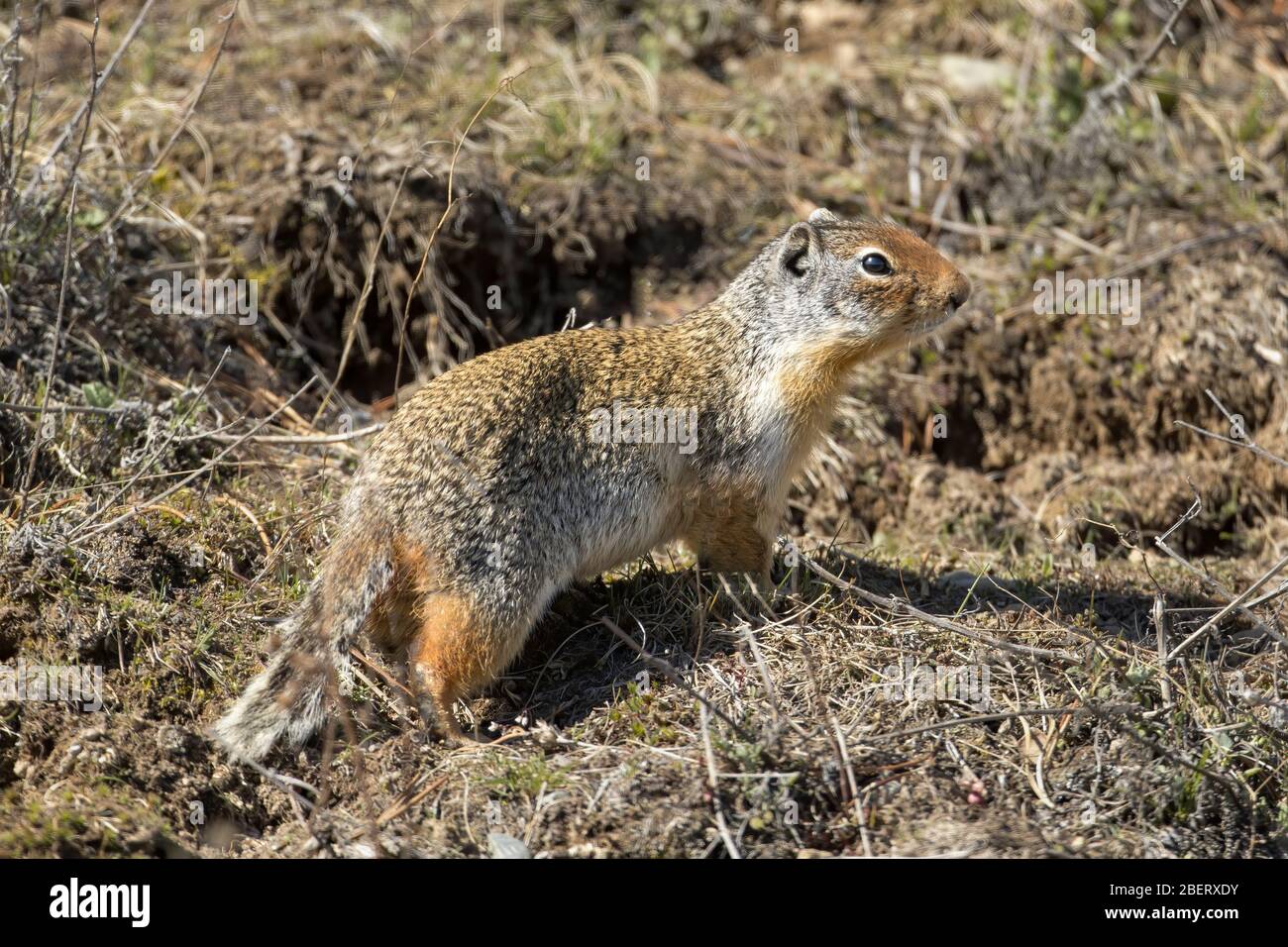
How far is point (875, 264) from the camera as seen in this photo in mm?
6344

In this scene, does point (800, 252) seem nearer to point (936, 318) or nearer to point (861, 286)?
point (861, 286)

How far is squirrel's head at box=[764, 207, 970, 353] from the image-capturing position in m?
6.30

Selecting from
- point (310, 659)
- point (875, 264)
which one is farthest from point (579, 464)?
point (875, 264)

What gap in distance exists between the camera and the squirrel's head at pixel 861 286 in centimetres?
630

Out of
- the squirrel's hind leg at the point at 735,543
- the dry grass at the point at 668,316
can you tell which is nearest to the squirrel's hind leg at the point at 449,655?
the dry grass at the point at 668,316

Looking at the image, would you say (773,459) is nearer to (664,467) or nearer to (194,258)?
(664,467)

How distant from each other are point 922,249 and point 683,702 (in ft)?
8.13

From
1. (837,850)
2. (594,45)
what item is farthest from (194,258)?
(837,850)

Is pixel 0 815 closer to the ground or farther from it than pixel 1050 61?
closer to the ground

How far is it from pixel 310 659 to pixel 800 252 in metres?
3.01

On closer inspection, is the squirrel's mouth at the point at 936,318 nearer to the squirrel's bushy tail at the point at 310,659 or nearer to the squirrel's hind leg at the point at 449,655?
the squirrel's hind leg at the point at 449,655

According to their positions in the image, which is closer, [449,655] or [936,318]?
[449,655]

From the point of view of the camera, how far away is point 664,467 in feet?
20.0

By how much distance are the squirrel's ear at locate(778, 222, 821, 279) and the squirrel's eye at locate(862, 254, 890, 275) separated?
249mm
